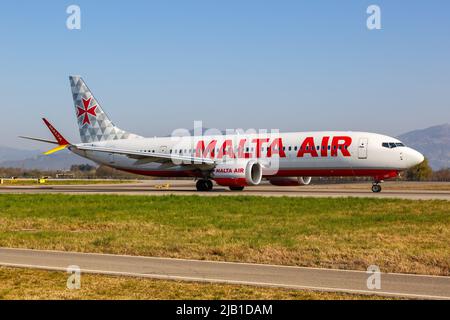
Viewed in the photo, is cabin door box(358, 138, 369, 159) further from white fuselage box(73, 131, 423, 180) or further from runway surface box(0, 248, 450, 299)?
runway surface box(0, 248, 450, 299)

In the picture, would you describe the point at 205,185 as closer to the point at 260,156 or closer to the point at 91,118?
the point at 260,156

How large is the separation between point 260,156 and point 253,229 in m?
22.5

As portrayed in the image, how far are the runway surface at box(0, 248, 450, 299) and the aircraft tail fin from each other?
38.5 meters

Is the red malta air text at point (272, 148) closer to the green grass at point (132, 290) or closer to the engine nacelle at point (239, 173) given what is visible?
the engine nacelle at point (239, 173)

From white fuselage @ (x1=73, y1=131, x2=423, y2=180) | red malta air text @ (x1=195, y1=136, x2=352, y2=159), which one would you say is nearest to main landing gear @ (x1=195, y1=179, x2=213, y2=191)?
white fuselage @ (x1=73, y1=131, x2=423, y2=180)

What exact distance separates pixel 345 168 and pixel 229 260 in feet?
84.7

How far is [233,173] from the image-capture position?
41625 millimetres

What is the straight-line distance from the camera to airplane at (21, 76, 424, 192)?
129ft

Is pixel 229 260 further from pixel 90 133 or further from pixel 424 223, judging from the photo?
pixel 90 133

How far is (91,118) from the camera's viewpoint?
54219 mm

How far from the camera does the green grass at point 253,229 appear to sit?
A: 15656 millimetres

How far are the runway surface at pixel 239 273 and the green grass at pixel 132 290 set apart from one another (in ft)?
1.68

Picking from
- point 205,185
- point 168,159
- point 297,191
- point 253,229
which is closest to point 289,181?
point 297,191

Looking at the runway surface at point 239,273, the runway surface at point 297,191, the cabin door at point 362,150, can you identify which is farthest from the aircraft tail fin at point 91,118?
the runway surface at point 239,273
